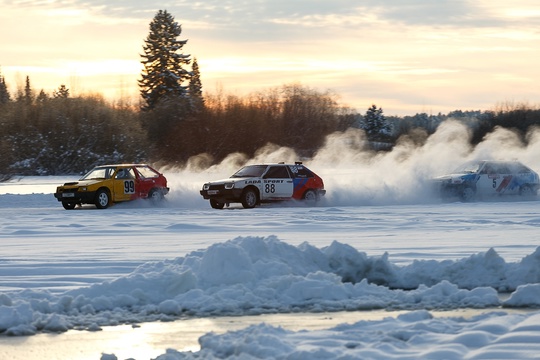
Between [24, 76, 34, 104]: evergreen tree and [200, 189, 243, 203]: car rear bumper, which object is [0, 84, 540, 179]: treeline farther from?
[200, 189, 243, 203]: car rear bumper

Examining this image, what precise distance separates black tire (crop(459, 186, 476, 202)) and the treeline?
23054 millimetres

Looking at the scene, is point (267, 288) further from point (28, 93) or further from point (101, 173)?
point (28, 93)

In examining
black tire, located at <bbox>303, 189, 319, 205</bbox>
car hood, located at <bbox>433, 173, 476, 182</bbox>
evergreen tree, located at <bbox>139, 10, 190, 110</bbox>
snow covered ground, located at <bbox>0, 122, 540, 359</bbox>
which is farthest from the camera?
evergreen tree, located at <bbox>139, 10, 190, 110</bbox>

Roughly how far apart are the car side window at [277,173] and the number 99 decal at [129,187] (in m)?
3.99

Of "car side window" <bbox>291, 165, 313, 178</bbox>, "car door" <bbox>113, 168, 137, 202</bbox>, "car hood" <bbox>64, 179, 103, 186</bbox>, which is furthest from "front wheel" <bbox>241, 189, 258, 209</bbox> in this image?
"car hood" <bbox>64, 179, 103, 186</bbox>

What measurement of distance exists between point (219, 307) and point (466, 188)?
67.1 ft

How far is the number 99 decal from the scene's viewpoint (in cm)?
2797

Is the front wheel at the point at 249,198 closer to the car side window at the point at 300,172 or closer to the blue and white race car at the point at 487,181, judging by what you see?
the car side window at the point at 300,172

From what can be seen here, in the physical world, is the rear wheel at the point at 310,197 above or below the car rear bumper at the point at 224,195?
below

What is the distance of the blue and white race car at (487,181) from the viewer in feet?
95.0

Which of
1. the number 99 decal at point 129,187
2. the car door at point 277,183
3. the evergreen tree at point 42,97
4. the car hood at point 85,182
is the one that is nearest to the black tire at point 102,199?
the car hood at point 85,182

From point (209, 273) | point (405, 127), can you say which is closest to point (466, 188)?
point (209, 273)

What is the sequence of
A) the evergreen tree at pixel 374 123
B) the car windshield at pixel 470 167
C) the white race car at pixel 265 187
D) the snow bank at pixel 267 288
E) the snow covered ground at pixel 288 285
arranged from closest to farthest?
the snow covered ground at pixel 288 285, the snow bank at pixel 267 288, the white race car at pixel 265 187, the car windshield at pixel 470 167, the evergreen tree at pixel 374 123

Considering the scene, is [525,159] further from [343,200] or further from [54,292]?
[54,292]
